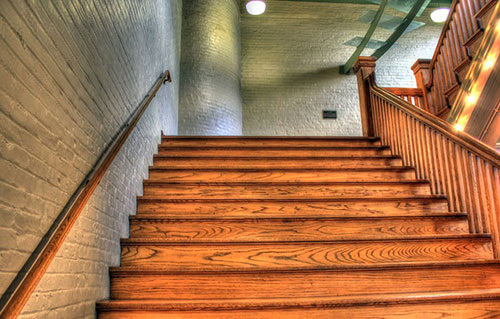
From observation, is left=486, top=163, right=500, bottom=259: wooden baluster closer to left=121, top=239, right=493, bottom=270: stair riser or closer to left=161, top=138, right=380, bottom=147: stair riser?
left=121, top=239, right=493, bottom=270: stair riser

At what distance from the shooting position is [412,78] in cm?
677

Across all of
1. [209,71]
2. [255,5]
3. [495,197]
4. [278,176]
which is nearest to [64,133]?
[278,176]

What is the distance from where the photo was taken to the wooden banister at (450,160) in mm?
2146

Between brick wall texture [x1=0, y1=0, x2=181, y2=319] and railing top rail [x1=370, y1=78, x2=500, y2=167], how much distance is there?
1.83m

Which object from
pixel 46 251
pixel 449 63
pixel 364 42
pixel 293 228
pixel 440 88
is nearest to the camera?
pixel 46 251

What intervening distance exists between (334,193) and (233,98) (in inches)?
135

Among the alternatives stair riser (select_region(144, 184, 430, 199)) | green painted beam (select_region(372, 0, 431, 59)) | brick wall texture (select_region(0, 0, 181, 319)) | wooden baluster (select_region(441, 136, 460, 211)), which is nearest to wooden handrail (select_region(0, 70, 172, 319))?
brick wall texture (select_region(0, 0, 181, 319))

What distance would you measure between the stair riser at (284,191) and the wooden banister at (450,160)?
0.23m

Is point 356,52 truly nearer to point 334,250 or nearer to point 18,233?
point 334,250

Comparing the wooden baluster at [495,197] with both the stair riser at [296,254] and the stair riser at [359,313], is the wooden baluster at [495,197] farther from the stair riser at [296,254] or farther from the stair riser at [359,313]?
the stair riser at [359,313]

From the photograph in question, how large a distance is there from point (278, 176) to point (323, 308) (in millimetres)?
1355

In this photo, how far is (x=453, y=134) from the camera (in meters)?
2.41

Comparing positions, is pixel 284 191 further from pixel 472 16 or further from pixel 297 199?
pixel 472 16

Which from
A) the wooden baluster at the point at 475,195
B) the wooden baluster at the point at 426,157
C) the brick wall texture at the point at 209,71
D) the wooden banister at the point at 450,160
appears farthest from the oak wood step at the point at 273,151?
the brick wall texture at the point at 209,71
